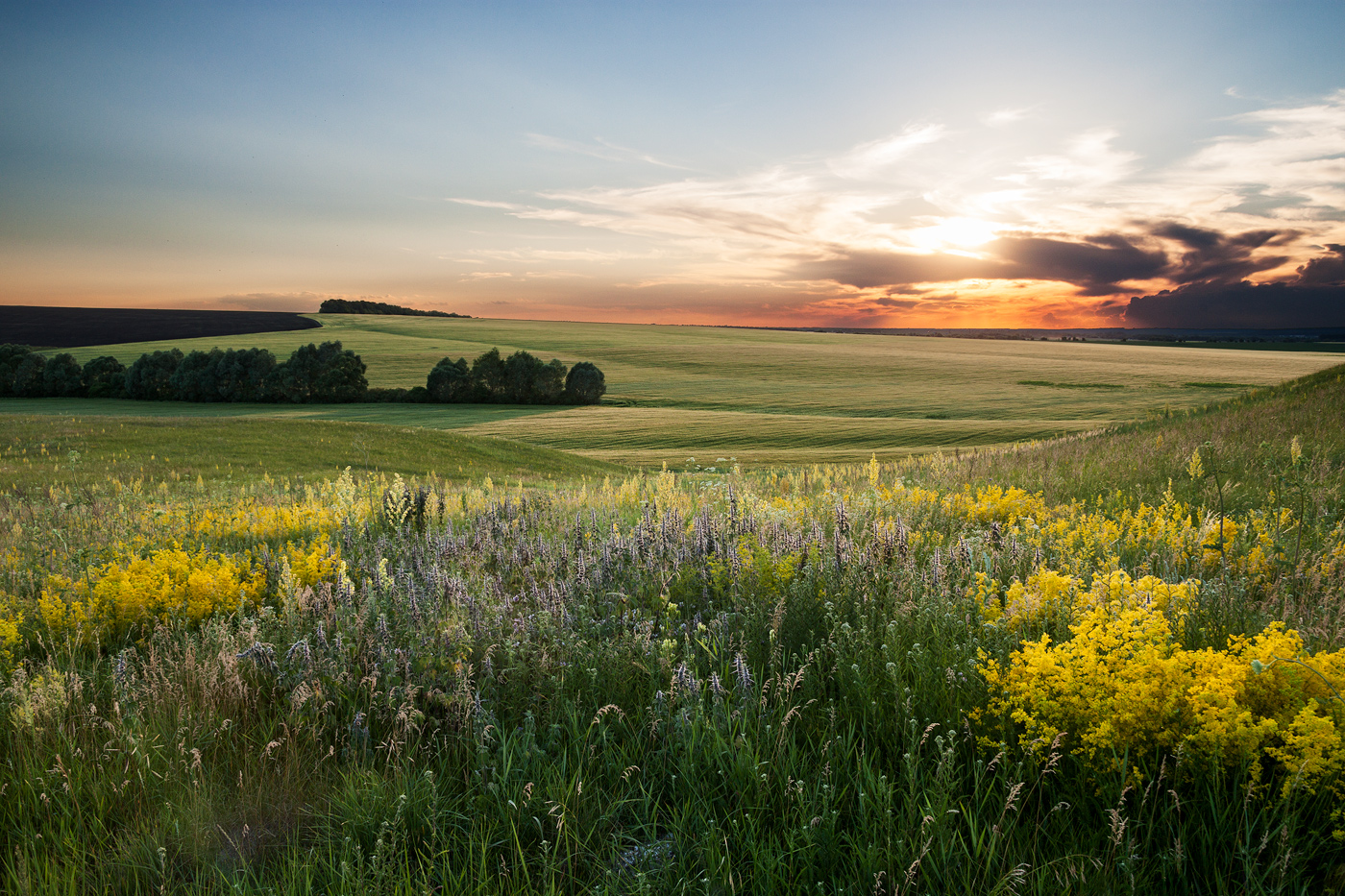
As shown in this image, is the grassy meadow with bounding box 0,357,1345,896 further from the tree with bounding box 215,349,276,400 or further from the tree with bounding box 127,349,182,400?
the tree with bounding box 127,349,182,400

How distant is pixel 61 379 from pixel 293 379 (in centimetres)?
2689

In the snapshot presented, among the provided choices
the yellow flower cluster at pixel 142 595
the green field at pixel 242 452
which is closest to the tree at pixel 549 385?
the green field at pixel 242 452

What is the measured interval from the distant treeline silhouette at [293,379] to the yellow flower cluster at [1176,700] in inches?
2442

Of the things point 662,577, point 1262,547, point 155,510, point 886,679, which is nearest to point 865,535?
point 662,577

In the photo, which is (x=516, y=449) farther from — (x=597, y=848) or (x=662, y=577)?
(x=597, y=848)

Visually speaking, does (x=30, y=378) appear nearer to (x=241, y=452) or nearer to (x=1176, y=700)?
(x=241, y=452)

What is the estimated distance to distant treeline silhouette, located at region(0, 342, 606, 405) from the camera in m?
66.1

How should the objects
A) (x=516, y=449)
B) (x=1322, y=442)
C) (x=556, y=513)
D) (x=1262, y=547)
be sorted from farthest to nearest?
(x=516, y=449), (x=1322, y=442), (x=556, y=513), (x=1262, y=547)

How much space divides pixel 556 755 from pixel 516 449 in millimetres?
30237

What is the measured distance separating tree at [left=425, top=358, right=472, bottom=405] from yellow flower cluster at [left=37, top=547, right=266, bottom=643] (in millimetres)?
63303

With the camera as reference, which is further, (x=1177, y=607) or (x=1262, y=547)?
(x=1262, y=547)

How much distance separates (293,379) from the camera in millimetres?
66875

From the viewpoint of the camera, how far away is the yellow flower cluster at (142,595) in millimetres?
4309

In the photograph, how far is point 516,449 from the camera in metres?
32.2
